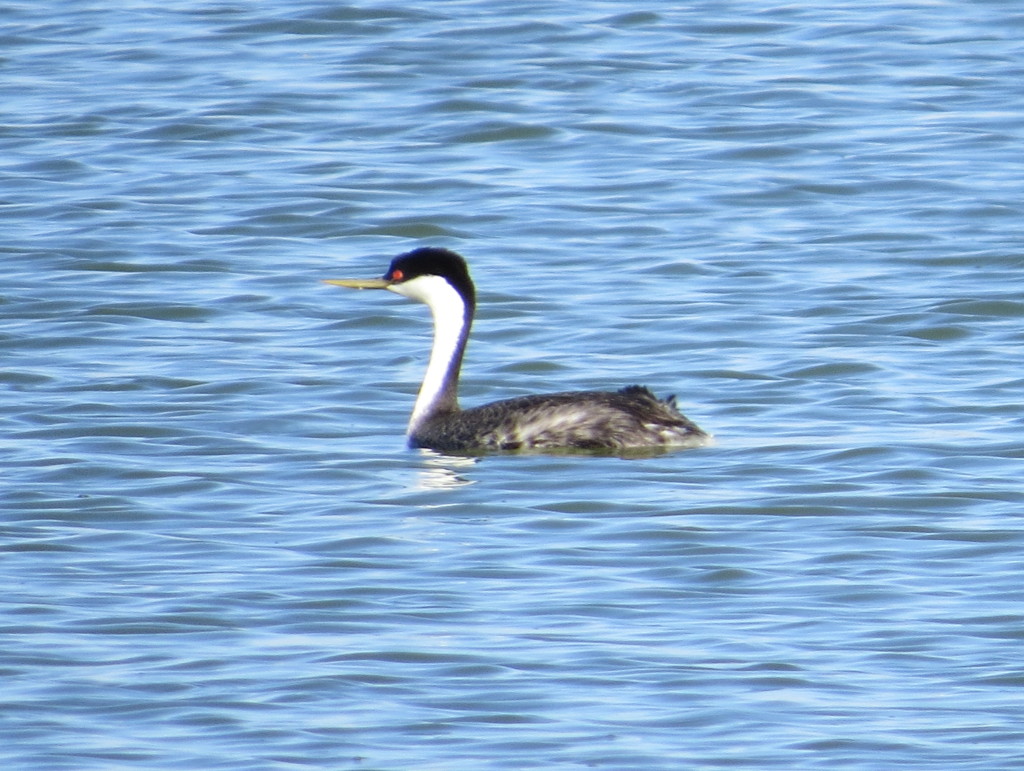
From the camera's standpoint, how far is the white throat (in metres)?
11.6

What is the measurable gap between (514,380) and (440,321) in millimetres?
892

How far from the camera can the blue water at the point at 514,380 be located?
7.38 m

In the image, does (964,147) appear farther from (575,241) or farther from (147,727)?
(147,727)

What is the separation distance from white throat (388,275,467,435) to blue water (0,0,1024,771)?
44 centimetres

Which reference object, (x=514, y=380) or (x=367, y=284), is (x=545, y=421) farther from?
(x=514, y=380)

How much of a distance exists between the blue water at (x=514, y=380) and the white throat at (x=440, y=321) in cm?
44

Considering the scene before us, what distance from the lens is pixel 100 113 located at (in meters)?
19.2

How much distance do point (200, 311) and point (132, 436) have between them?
8.62 feet

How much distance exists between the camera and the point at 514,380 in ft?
41.5

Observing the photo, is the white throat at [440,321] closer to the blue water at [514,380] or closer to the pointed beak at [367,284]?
the pointed beak at [367,284]

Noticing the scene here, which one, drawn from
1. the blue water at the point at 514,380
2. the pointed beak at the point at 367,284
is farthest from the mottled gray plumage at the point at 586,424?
the pointed beak at the point at 367,284

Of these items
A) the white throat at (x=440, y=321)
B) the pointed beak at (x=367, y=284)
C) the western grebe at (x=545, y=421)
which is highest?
the pointed beak at (x=367, y=284)

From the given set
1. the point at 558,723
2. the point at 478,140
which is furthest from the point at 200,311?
the point at 558,723

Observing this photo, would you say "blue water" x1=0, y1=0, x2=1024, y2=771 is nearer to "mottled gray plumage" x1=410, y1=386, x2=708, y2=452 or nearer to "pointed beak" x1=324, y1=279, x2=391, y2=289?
"mottled gray plumage" x1=410, y1=386, x2=708, y2=452
